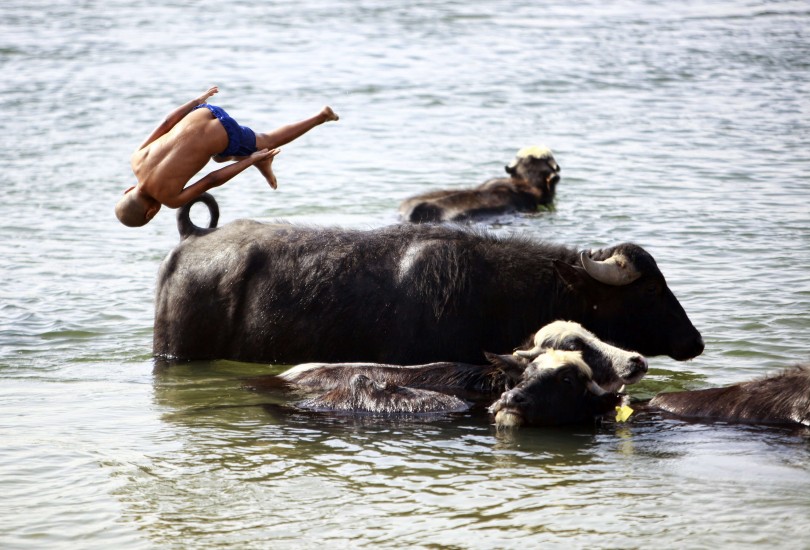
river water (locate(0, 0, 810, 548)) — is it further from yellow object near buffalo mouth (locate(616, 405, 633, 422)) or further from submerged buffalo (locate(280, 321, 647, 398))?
submerged buffalo (locate(280, 321, 647, 398))

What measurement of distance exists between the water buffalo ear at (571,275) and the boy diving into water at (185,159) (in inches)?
86.2

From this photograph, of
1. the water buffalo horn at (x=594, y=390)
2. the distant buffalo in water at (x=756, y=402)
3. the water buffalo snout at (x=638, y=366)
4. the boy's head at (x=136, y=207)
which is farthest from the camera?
the boy's head at (x=136, y=207)

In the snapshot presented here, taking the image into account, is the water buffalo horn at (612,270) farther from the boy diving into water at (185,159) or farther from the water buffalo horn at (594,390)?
the boy diving into water at (185,159)

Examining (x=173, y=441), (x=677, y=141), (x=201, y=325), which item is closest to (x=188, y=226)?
(x=201, y=325)

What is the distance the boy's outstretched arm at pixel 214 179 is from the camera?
350 inches

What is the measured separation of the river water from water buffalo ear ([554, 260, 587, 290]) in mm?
805

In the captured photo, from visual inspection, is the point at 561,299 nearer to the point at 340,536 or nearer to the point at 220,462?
the point at 220,462

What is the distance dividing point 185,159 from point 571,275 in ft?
9.40

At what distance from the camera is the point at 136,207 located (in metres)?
9.02

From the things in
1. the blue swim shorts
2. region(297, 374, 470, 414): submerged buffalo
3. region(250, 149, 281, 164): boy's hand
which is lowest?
region(297, 374, 470, 414): submerged buffalo

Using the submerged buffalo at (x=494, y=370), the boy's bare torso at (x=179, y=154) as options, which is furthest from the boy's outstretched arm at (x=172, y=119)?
the submerged buffalo at (x=494, y=370)

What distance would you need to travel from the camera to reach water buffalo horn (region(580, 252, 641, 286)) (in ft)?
26.7

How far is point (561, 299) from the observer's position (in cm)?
832

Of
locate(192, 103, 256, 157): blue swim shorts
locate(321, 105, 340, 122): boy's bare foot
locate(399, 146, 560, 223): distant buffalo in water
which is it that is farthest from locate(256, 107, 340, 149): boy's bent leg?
locate(399, 146, 560, 223): distant buffalo in water
